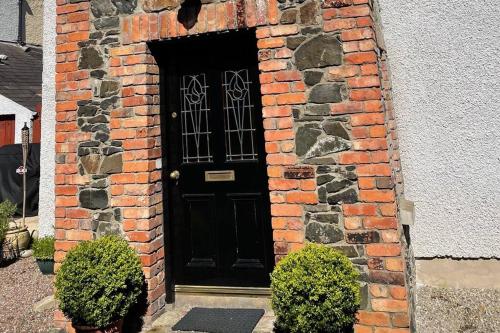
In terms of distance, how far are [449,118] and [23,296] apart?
5.36 meters

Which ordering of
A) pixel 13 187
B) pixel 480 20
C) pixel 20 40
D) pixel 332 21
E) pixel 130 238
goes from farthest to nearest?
1. pixel 20 40
2. pixel 13 187
3. pixel 480 20
4. pixel 130 238
5. pixel 332 21

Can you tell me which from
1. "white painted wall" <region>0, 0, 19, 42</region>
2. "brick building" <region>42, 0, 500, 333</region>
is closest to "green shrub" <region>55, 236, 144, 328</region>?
"brick building" <region>42, 0, 500, 333</region>

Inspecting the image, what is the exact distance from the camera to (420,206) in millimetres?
4113

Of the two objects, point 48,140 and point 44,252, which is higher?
point 48,140

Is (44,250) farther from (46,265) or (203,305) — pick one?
(203,305)

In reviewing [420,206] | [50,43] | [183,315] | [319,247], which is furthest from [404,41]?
[50,43]

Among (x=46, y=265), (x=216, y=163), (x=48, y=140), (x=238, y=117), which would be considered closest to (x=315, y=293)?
(x=216, y=163)

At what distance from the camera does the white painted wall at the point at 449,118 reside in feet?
12.9

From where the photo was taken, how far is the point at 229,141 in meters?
3.73

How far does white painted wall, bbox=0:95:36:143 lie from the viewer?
1112 cm

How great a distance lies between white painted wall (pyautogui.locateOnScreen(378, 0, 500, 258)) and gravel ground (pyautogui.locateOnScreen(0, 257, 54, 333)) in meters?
4.10

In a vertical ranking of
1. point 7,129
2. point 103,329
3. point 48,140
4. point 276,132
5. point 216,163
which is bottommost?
point 103,329

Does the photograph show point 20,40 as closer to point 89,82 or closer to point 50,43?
point 50,43

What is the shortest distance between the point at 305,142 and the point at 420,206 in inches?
71.0
